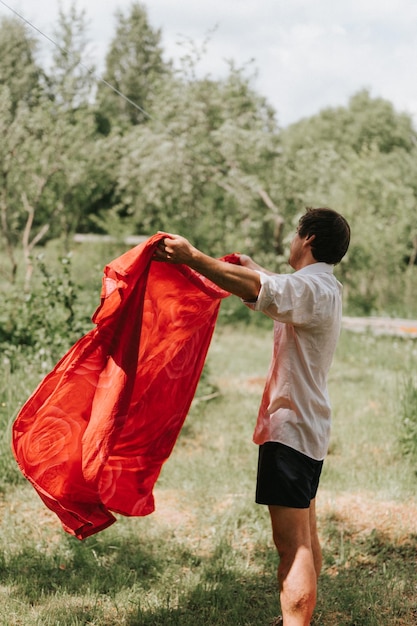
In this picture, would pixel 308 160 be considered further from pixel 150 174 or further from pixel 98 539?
pixel 98 539

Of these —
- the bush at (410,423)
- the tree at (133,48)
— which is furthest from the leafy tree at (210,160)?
the tree at (133,48)

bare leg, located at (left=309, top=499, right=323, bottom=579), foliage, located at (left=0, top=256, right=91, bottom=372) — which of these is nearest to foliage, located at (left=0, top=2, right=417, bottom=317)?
foliage, located at (left=0, top=256, right=91, bottom=372)

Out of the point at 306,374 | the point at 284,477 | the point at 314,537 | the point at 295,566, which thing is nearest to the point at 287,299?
the point at 306,374

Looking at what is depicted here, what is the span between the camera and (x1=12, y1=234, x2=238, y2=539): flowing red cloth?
272 cm

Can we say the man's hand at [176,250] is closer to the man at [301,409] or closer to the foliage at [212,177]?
the man at [301,409]

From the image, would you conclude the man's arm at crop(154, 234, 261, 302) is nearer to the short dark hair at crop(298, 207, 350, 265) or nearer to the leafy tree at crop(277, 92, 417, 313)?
the short dark hair at crop(298, 207, 350, 265)

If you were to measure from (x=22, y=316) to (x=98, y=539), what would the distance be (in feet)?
10.8

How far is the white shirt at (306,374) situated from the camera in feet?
8.48

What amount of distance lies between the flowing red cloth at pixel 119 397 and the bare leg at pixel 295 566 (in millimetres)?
692

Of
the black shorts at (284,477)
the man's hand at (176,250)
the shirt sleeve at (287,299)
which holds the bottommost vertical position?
the black shorts at (284,477)

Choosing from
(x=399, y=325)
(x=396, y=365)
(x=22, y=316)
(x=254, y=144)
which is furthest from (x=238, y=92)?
(x=22, y=316)

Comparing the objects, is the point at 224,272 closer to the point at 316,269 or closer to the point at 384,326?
the point at 316,269

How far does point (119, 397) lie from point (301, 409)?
28.6 inches

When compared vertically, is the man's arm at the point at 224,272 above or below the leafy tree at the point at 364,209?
below
